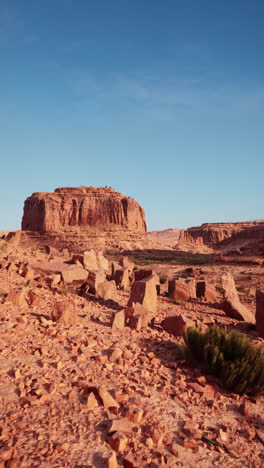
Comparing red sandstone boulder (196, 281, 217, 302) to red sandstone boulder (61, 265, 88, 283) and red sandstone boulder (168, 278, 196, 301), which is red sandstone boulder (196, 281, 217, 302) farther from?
red sandstone boulder (61, 265, 88, 283)

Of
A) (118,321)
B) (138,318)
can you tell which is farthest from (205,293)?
(118,321)

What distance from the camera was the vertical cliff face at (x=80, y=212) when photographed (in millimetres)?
63000

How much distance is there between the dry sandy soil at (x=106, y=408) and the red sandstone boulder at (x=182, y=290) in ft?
17.2

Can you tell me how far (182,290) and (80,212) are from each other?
55.0 m

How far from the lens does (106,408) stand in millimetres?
3393

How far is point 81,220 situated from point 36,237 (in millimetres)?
9504

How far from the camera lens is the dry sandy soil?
2.78 meters

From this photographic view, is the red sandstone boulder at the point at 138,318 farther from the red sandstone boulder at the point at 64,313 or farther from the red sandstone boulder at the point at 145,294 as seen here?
the red sandstone boulder at the point at 64,313

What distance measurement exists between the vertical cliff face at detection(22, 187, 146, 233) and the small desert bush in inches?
2282

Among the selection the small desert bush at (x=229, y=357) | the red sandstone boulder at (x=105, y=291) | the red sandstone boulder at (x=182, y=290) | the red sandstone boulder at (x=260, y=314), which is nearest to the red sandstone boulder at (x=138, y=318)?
the small desert bush at (x=229, y=357)

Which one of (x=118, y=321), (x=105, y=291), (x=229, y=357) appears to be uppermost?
(x=105, y=291)

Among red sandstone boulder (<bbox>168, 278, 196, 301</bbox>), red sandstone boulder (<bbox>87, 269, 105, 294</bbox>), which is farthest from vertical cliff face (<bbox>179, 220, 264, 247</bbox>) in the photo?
red sandstone boulder (<bbox>87, 269, 105, 294</bbox>)

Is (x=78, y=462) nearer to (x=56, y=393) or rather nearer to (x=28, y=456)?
(x=28, y=456)

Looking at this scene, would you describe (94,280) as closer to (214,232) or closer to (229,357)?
(229,357)
